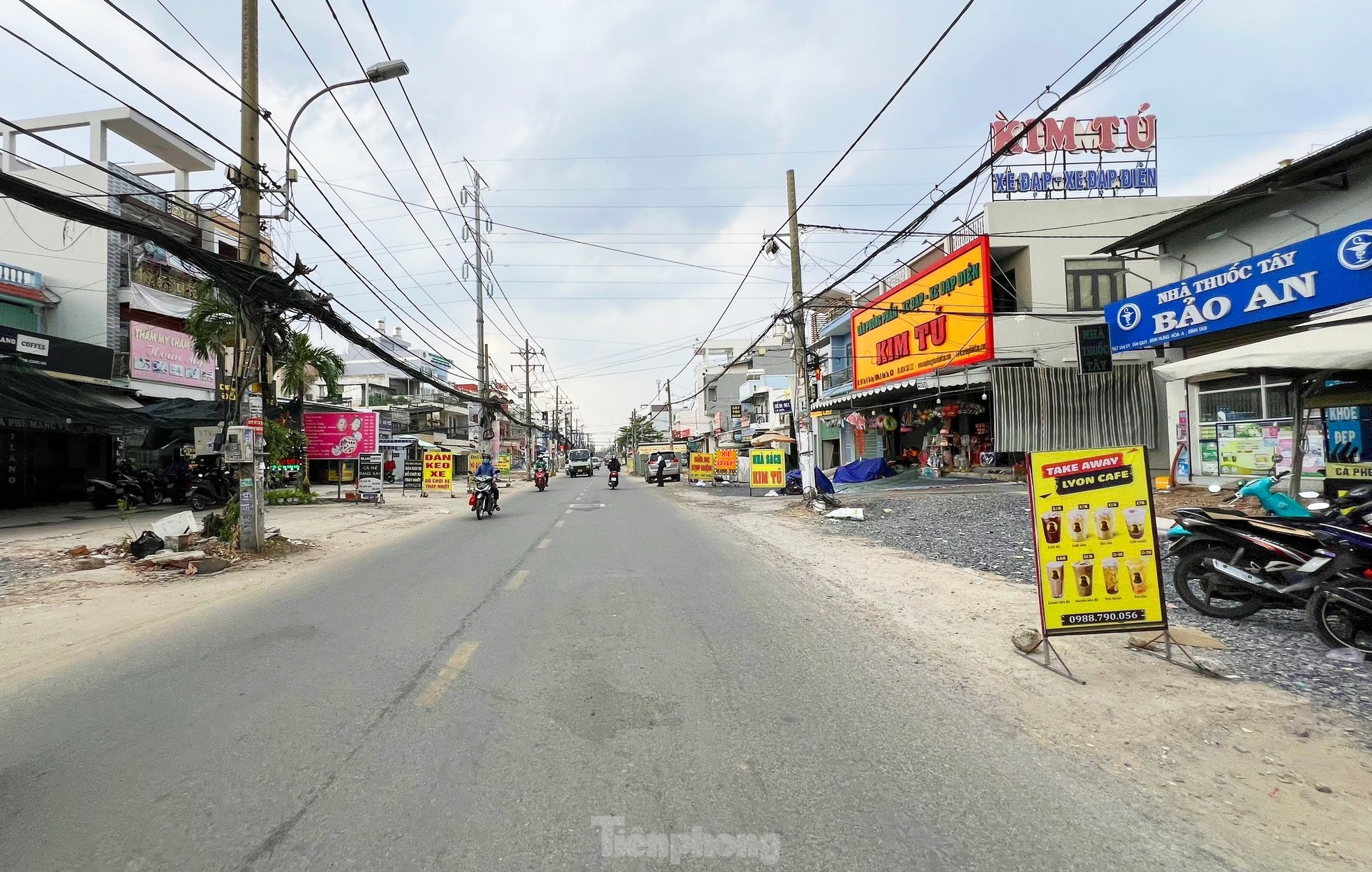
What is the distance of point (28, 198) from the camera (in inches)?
320

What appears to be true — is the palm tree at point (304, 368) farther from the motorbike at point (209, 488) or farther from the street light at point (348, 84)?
the street light at point (348, 84)

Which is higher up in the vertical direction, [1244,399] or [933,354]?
[933,354]

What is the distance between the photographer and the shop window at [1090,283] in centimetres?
2386

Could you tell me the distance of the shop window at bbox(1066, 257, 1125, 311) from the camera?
23859 millimetres

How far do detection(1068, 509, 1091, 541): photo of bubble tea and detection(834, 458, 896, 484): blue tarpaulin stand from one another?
22078 mm

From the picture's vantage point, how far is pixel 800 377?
Answer: 19.6 meters

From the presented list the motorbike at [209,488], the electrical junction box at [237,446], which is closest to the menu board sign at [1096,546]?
the electrical junction box at [237,446]

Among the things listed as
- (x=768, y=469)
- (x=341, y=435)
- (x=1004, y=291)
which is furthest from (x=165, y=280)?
(x=1004, y=291)

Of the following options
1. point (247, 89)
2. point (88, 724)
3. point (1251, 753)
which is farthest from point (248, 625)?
point (247, 89)

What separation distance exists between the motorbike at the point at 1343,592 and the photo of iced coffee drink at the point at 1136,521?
5.32 feet

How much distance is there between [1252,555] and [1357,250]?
9124mm

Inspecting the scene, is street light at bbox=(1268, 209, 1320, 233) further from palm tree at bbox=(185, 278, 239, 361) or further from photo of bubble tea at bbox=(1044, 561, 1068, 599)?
palm tree at bbox=(185, 278, 239, 361)

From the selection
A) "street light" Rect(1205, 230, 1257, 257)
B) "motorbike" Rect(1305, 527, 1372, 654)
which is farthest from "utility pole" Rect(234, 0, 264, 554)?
"street light" Rect(1205, 230, 1257, 257)

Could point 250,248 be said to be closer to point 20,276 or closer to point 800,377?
point 800,377
